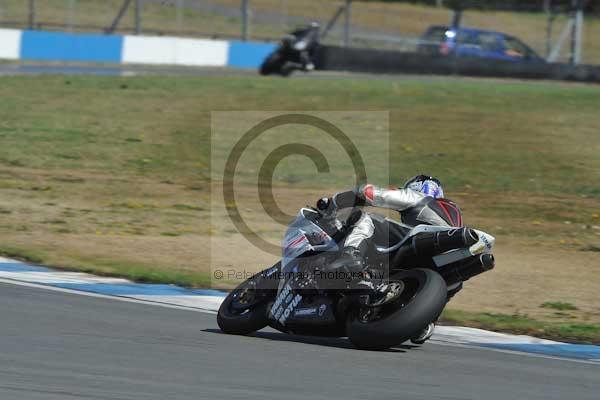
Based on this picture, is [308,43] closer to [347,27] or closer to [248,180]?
[347,27]

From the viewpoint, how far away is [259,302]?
7.02m

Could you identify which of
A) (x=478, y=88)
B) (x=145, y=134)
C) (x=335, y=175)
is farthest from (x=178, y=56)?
(x=335, y=175)

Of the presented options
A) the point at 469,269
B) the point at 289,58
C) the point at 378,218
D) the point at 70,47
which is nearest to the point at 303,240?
the point at 378,218

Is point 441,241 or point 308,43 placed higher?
point 308,43

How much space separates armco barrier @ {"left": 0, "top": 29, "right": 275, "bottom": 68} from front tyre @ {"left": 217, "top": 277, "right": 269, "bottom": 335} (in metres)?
20.8

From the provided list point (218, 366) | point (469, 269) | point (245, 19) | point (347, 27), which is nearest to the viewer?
point (218, 366)

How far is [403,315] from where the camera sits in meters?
6.17

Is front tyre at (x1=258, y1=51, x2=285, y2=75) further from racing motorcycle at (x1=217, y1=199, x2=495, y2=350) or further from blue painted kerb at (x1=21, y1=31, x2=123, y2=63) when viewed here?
racing motorcycle at (x1=217, y1=199, x2=495, y2=350)

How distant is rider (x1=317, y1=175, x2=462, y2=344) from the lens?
635cm

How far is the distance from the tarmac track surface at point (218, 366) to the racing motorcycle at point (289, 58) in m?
19.1

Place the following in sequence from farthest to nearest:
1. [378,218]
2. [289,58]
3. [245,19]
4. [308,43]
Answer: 1. [245,19]
2. [308,43]
3. [289,58]
4. [378,218]

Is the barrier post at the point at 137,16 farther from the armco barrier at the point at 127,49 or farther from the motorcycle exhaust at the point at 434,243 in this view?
the motorcycle exhaust at the point at 434,243

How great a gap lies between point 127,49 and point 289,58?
494 cm

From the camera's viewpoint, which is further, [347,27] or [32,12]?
[347,27]
